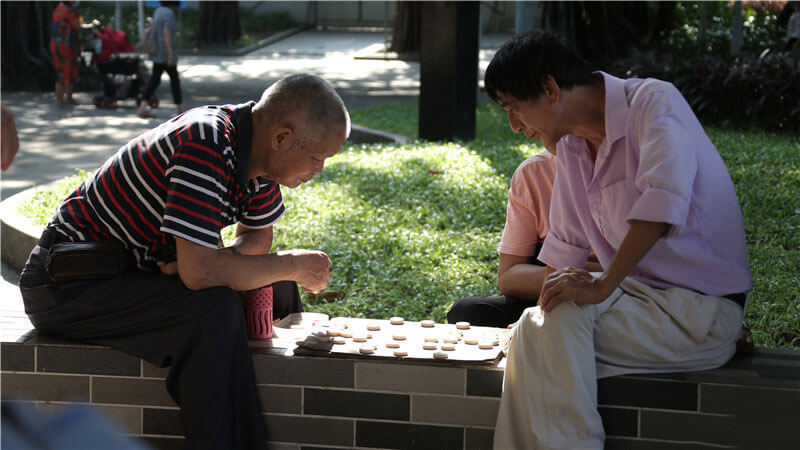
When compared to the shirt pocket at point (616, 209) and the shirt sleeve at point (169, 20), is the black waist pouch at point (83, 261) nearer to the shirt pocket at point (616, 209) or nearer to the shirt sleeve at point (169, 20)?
the shirt pocket at point (616, 209)

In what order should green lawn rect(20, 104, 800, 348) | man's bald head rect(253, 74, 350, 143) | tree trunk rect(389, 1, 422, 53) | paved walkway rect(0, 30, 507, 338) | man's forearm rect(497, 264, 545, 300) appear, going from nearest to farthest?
man's bald head rect(253, 74, 350, 143) < man's forearm rect(497, 264, 545, 300) < green lawn rect(20, 104, 800, 348) < paved walkway rect(0, 30, 507, 338) < tree trunk rect(389, 1, 422, 53)

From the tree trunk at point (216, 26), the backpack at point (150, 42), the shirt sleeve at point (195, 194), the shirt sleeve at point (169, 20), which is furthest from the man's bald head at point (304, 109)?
the tree trunk at point (216, 26)

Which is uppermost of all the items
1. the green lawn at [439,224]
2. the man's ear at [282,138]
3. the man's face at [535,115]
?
the man's face at [535,115]

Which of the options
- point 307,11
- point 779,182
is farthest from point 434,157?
point 307,11

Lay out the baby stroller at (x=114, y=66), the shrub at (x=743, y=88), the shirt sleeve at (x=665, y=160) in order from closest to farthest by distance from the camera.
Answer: the shirt sleeve at (x=665, y=160), the shrub at (x=743, y=88), the baby stroller at (x=114, y=66)

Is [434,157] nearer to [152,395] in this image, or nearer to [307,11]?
[152,395]

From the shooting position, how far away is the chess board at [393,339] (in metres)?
→ 3.08

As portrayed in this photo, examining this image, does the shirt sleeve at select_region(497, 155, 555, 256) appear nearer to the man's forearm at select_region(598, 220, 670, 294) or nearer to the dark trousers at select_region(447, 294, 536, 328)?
the dark trousers at select_region(447, 294, 536, 328)

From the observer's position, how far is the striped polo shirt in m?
2.91

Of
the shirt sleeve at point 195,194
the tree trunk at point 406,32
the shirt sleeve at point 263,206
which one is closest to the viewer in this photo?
the shirt sleeve at point 195,194

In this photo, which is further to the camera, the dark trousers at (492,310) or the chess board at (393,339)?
the dark trousers at (492,310)

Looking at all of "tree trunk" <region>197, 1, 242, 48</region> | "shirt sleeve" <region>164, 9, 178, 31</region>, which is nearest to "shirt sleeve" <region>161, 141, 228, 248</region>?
"shirt sleeve" <region>164, 9, 178, 31</region>

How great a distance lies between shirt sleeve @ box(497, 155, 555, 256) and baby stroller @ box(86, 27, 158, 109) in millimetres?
11760

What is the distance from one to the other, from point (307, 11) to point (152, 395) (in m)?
26.9
